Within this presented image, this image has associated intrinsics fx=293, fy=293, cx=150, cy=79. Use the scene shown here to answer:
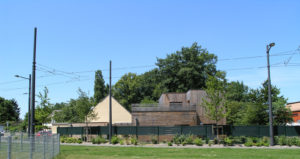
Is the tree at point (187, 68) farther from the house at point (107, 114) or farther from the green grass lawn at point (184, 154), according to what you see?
the green grass lawn at point (184, 154)

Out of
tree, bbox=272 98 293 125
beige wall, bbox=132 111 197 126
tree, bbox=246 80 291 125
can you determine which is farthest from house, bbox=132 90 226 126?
tree, bbox=272 98 293 125

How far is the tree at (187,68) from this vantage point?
64250 mm

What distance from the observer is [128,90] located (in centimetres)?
8088

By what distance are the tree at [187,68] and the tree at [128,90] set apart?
46.3 ft

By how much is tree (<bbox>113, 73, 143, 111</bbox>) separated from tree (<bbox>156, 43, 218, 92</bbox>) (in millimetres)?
14110

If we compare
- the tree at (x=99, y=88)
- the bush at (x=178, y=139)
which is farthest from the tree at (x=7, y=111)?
the bush at (x=178, y=139)

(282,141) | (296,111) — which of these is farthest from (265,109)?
(296,111)

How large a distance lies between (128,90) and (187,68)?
75.2 ft

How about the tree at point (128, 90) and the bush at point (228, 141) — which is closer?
the bush at point (228, 141)

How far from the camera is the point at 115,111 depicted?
170 ft

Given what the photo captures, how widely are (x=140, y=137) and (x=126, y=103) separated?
45713 millimetres

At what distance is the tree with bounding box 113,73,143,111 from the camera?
79.6 meters

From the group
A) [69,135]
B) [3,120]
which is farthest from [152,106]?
[3,120]

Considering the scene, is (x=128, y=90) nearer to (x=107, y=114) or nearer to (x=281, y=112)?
(x=107, y=114)
